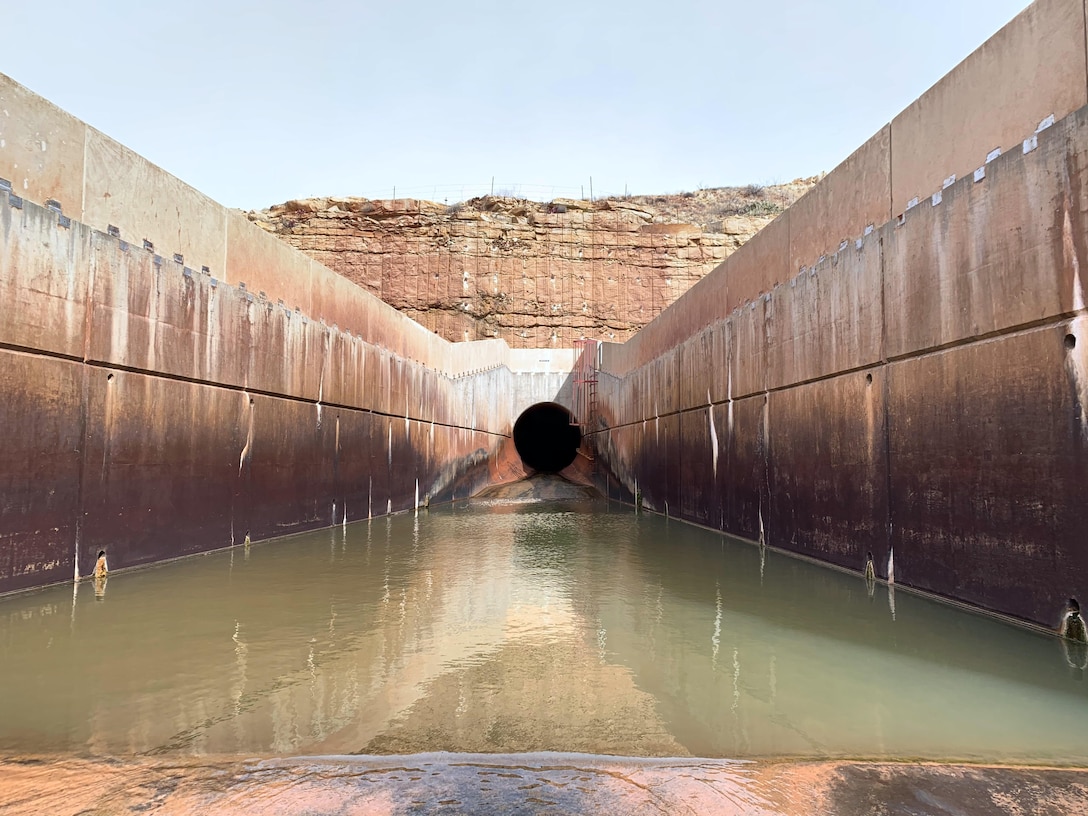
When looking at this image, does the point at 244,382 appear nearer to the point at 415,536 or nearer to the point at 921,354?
the point at 415,536

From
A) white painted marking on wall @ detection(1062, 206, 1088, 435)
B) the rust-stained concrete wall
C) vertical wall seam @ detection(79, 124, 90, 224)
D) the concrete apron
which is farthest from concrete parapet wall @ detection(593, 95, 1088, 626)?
vertical wall seam @ detection(79, 124, 90, 224)

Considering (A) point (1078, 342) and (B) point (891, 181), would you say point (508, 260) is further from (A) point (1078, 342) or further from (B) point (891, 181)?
(A) point (1078, 342)

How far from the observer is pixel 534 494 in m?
18.3

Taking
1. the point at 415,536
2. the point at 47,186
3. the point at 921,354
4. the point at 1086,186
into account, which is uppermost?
the point at 47,186

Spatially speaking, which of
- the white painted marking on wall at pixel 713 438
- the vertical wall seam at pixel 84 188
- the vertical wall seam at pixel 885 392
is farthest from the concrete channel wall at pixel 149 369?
the vertical wall seam at pixel 885 392

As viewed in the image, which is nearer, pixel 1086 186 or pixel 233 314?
pixel 1086 186

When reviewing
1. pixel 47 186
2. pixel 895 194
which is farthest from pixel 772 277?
pixel 47 186

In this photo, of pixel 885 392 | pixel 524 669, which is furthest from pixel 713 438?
pixel 524 669

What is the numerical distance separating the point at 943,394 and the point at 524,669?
11.8 ft

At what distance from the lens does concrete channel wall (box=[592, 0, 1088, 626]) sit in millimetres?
3893

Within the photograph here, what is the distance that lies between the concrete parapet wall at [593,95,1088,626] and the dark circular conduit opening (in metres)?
17.3

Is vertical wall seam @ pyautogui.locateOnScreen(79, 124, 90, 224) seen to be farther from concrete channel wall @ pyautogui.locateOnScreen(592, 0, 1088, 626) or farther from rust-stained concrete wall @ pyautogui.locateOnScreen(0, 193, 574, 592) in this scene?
concrete channel wall @ pyautogui.locateOnScreen(592, 0, 1088, 626)

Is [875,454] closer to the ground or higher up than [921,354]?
closer to the ground

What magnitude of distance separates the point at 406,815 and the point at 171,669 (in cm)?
222
